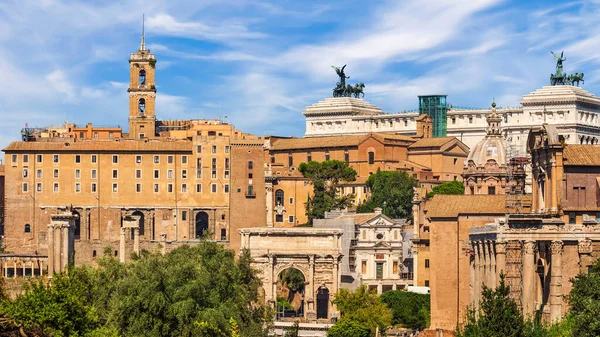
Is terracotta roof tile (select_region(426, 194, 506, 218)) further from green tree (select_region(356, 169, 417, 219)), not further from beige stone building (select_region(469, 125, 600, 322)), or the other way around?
green tree (select_region(356, 169, 417, 219))

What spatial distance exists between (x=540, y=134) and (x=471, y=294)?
10298mm

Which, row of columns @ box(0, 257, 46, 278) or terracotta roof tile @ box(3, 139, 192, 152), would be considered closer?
row of columns @ box(0, 257, 46, 278)

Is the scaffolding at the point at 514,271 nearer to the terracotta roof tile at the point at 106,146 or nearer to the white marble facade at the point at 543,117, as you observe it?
the terracotta roof tile at the point at 106,146

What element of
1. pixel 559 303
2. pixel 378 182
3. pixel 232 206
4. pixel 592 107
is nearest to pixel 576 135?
pixel 592 107

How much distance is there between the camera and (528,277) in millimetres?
66562

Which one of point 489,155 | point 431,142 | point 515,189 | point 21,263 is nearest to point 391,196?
point 431,142

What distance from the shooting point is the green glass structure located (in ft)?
634

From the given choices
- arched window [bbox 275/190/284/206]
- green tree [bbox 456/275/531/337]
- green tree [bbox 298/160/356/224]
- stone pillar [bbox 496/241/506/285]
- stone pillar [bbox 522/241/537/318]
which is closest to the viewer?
green tree [bbox 456/275/531/337]

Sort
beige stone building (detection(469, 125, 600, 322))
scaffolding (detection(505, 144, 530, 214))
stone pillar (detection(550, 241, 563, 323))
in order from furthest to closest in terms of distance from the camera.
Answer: scaffolding (detection(505, 144, 530, 214)), beige stone building (detection(469, 125, 600, 322)), stone pillar (detection(550, 241, 563, 323))

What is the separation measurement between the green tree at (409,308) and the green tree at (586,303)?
3140 centimetres

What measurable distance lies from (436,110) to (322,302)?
296 feet

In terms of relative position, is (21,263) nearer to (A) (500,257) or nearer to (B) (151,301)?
→ (A) (500,257)

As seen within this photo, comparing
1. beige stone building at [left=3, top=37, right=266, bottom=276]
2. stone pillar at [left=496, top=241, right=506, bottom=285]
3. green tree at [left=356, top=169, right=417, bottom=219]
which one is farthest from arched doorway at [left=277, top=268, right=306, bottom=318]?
stone pillar at [left=496, top=241, right=506, bottom=285]

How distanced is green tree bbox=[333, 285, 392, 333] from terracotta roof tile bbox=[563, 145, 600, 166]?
2406 cm
